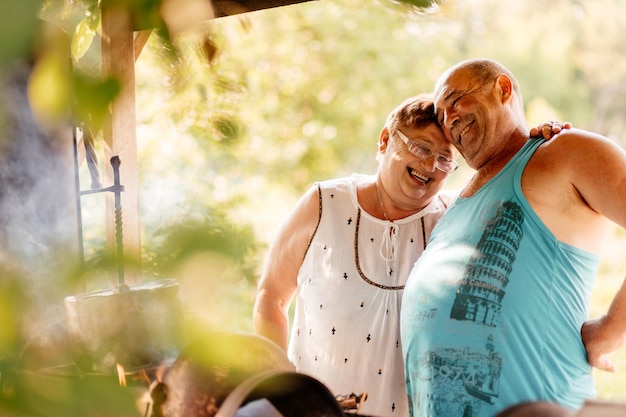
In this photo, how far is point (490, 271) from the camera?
1.99m

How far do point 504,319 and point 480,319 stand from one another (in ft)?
0.21

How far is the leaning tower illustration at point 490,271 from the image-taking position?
1968 millimetres

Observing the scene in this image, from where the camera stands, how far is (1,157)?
3.01ft

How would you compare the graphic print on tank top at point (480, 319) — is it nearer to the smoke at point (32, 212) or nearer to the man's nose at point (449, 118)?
the man's nose at point (449, 118)

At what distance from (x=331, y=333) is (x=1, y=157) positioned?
1610 mm

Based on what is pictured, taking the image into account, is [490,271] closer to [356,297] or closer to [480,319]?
[480,319]

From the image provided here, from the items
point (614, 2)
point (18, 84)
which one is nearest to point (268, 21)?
point (614, 2)

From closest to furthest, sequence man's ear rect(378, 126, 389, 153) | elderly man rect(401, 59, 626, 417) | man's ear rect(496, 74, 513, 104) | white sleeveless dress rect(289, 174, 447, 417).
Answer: elderly man rect(401, 59, 626, 417) < man's ear rect(496, 74, 513, 104) < white sleeveless dress rect(289, 174, 447, 417) < man's ear rect(378, 126, 389, 153)

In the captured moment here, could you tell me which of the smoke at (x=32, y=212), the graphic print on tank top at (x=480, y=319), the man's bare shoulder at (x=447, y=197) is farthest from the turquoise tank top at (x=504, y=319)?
the smoke at (x=32, y=212)

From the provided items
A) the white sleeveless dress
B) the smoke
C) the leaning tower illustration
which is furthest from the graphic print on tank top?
the smoke

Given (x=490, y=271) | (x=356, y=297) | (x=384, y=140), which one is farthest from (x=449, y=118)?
(x=356, y=297)

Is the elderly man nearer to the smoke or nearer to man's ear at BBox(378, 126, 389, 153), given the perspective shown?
man's ear at BBox(378, 126, 389, 153)

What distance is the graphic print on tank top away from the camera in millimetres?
1947

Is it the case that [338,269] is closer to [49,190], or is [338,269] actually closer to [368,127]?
[49,190]
